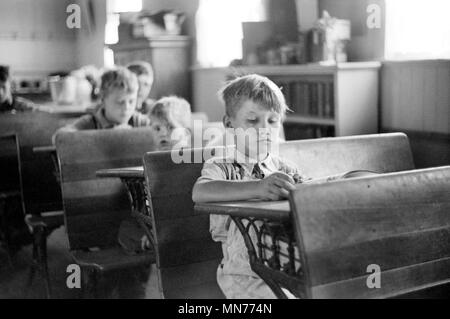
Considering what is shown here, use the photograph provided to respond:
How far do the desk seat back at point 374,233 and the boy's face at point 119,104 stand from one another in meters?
1.95

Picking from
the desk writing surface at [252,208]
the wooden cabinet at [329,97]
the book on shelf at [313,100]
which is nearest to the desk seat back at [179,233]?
the desk writing surface at [252,208]

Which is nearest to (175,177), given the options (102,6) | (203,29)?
(203,29)

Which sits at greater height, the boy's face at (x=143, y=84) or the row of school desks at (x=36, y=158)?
the boy's face at (x=143, y=84)

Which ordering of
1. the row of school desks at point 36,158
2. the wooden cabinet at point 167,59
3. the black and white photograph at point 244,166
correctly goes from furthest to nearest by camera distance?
the wooden cabinet at point 167,59 → the row of school desks at point 36,158 → the black and white photograph at point 244,166

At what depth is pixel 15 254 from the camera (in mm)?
4316

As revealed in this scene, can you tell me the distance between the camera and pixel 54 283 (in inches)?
145

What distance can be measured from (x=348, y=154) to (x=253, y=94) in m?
0.71

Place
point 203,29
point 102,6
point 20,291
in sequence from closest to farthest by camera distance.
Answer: point 20,291 → point 203,29 → point 102,6

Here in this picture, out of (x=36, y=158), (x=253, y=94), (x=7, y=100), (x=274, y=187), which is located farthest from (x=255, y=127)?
(x=7, y=100)

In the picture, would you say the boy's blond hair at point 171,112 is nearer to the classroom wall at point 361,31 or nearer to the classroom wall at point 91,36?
the classroom wall at point 361,31

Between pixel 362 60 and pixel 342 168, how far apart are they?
2175 millimetres

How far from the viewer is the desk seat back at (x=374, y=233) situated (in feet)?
4.98

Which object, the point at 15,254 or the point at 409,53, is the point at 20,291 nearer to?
the point at 15,254

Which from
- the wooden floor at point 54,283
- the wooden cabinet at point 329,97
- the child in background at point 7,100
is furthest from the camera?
the child in background at point 7,100
